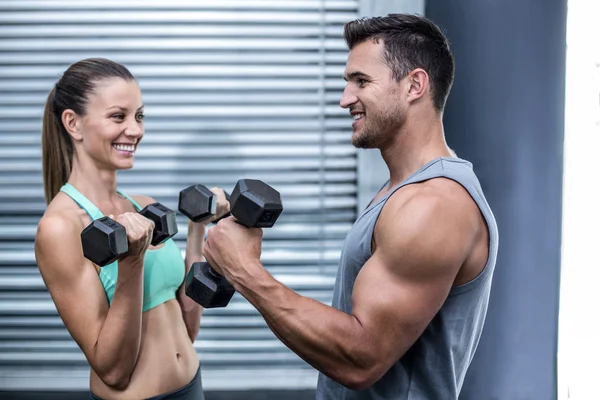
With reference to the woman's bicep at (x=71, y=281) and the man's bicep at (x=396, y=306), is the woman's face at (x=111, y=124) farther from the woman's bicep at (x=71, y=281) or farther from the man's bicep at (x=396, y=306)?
the man's bicep at (x=396, y=306)

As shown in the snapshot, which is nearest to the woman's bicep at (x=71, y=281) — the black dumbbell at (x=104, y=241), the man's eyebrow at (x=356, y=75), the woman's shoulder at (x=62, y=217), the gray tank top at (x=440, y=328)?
the woman's shoulder at (x=62, y=217)

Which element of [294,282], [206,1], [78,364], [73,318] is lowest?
[78,364]

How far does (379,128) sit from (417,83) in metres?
0.11

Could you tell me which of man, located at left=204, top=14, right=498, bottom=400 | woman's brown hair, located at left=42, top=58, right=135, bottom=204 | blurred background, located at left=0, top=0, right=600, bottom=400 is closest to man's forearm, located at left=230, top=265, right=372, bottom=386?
man, located at left=204, top=14, right=498, bottom=400

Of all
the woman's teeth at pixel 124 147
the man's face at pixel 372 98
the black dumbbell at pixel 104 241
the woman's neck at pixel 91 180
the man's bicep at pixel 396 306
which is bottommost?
the man's bicep at pixel 396 306

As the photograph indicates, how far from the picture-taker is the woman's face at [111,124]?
4.51 ft

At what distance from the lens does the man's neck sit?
Result: 1137 mm

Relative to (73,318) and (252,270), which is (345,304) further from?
(73,318)

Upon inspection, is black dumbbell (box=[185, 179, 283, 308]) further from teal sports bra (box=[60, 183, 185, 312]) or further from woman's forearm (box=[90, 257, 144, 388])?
teal sports bra (box=[60, 183, 185, 312])

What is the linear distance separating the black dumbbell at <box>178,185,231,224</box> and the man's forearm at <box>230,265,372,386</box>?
1.26 feet

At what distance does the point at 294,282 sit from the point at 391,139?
3.15ft

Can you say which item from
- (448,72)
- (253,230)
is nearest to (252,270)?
(253,230)

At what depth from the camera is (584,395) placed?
5.49 feet

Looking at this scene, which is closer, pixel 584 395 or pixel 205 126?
pixel 584 395
